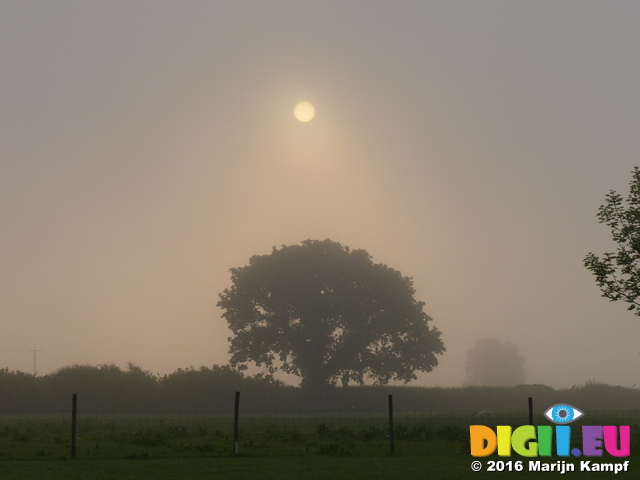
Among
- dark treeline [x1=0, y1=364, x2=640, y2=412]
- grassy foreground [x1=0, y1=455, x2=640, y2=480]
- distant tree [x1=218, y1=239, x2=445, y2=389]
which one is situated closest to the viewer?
grassy foreground [x1=0, y1=455, x2=640, y2=480]

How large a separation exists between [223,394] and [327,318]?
14116mm

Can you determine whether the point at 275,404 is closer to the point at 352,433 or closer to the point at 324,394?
the point at 324,394

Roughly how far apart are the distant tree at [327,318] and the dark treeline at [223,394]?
6.72 feet

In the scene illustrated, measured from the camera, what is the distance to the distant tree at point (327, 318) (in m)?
78.5

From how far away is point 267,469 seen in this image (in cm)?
2173

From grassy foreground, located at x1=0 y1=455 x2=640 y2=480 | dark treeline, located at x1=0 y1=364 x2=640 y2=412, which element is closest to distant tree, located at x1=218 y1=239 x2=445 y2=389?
dark treeline, located at x1=0 y1=364 x2=640 y2=412

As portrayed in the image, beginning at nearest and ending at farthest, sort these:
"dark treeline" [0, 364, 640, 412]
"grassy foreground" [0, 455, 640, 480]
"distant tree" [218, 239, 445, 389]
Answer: "grassy foreground" [0, 455, 640, 480]
"dark treeline" [0, 364, 640, 412]
"distant tree" [218, 239, 445, 389]

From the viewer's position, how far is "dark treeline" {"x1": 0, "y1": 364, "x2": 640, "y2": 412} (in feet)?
215

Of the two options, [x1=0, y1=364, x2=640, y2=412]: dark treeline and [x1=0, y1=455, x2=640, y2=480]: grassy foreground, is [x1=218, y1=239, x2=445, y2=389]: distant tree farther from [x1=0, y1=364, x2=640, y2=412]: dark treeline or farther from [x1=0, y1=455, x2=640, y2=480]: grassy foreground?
[x1=0, y1=455, x2=640, y2=480]: grassy foreground

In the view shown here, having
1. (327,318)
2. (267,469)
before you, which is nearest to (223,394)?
(327,318)

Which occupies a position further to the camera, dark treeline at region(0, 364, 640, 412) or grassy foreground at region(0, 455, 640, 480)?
dark treeline at region(0, 364, 640, 412)

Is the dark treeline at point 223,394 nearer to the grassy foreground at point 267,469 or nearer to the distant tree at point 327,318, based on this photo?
the distant tree at point 327,318

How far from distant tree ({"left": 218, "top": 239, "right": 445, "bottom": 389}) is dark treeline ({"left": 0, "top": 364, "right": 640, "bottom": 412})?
6.72 feet

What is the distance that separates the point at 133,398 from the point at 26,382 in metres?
10.3
